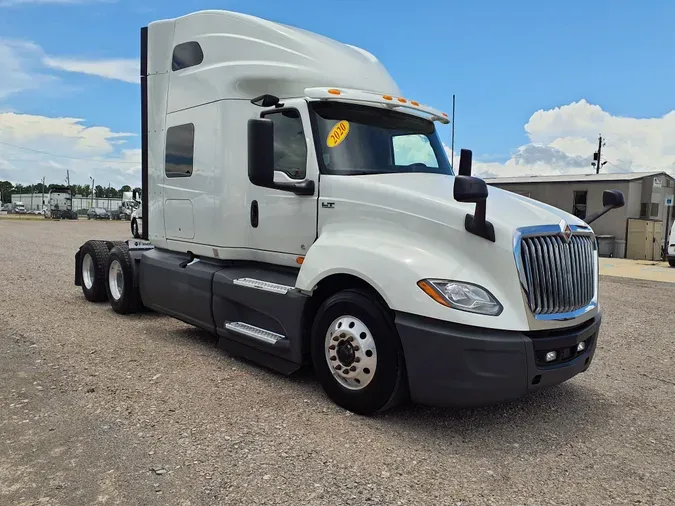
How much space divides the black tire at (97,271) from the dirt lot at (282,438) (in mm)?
2270

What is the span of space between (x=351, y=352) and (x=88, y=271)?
6107 millimetres

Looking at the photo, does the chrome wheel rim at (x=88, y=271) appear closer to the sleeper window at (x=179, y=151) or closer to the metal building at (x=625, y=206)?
the sleeper window at (x=179, y=151)

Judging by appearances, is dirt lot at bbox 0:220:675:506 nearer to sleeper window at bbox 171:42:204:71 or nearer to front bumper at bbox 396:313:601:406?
front bumper at bbox 396:313:601:406

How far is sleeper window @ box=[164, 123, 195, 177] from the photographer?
20.2 feet

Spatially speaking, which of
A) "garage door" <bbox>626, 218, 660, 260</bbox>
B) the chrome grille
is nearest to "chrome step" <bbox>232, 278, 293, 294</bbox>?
the chrome grille

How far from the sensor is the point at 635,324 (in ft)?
26.9

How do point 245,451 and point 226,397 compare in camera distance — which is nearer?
point 245,451

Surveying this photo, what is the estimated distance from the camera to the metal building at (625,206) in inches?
969

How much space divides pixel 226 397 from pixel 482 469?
213 centimetres

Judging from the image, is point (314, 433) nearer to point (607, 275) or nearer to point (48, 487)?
point (48, 487)

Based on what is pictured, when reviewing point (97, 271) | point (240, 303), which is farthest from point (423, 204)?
point (97, 271)

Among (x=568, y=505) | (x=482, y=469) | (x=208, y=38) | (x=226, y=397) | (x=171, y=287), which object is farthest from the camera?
(x=171, y=287)

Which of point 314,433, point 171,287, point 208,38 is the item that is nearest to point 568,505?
point 314,433

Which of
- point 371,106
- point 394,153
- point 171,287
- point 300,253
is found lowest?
point 171,287
